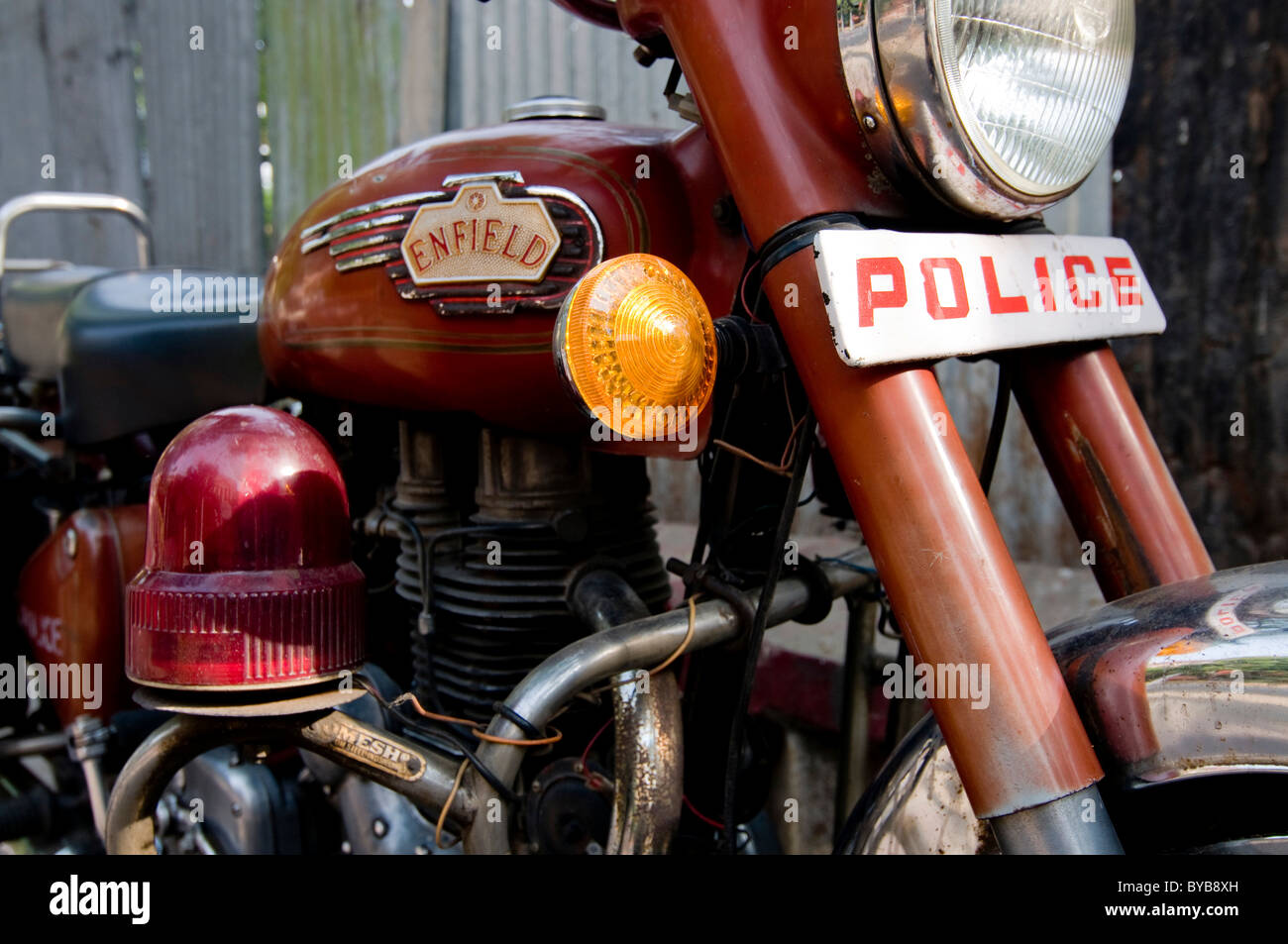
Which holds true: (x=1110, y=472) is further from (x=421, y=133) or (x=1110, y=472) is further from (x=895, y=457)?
(x=421, y=133)

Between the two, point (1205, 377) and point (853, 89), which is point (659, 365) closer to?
point (853, 89)

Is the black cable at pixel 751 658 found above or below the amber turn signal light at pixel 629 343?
below

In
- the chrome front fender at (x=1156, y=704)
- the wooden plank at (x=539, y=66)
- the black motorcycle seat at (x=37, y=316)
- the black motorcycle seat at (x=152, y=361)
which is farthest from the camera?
the wooden plank at (x=539, y=66)

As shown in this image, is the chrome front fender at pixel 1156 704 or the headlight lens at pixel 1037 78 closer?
the chrome front fender at pixel 1156 704

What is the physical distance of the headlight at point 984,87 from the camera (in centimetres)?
87

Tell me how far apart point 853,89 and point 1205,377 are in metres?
1.83

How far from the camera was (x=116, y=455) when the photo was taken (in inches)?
74.4

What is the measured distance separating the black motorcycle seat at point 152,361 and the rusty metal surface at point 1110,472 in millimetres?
1237

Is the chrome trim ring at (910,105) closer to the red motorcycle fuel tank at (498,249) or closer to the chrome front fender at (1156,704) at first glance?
the red motorcycle fuel tank at (498,249)

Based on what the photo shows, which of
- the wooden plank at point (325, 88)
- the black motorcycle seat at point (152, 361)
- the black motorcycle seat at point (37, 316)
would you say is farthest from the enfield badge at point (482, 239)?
the wooden plank at point (325, 88)

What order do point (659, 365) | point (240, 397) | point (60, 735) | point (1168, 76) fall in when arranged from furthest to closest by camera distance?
point (1168, 76)
point (60, 735)
point (240, 397)
point (659, 365)

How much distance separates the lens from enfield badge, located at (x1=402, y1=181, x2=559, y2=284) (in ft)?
3.83

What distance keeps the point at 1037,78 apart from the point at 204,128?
5.10 metres
